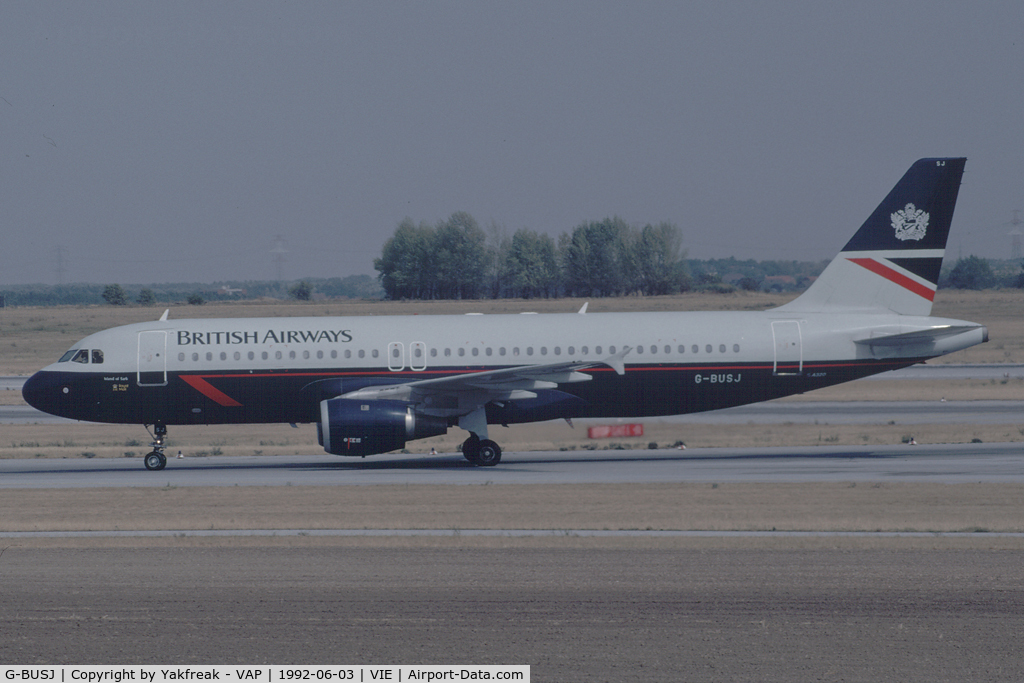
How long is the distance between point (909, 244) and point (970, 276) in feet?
517

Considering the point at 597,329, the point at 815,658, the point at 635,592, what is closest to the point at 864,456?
the point at 597,329

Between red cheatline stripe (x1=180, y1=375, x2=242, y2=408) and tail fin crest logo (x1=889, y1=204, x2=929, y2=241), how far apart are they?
70.9 feet

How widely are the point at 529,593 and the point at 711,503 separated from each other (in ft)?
28.7

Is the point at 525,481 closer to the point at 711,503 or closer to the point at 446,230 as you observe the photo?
the point at 711,503

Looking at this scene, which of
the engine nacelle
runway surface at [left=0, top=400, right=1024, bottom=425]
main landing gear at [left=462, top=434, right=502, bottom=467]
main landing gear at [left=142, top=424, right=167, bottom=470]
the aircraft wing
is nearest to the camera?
the engine nacelle

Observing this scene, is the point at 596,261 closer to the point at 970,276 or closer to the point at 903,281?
the point at 970,276

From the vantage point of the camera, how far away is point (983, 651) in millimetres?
12969

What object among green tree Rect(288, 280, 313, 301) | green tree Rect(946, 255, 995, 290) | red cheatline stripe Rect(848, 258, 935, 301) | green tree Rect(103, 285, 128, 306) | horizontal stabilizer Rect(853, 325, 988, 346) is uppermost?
red cheatline stripe Rect(848, 258, 935, 301)

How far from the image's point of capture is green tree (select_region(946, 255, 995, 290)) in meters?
177

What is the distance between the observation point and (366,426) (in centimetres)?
2966

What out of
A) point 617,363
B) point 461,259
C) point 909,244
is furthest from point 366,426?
point 461,259
